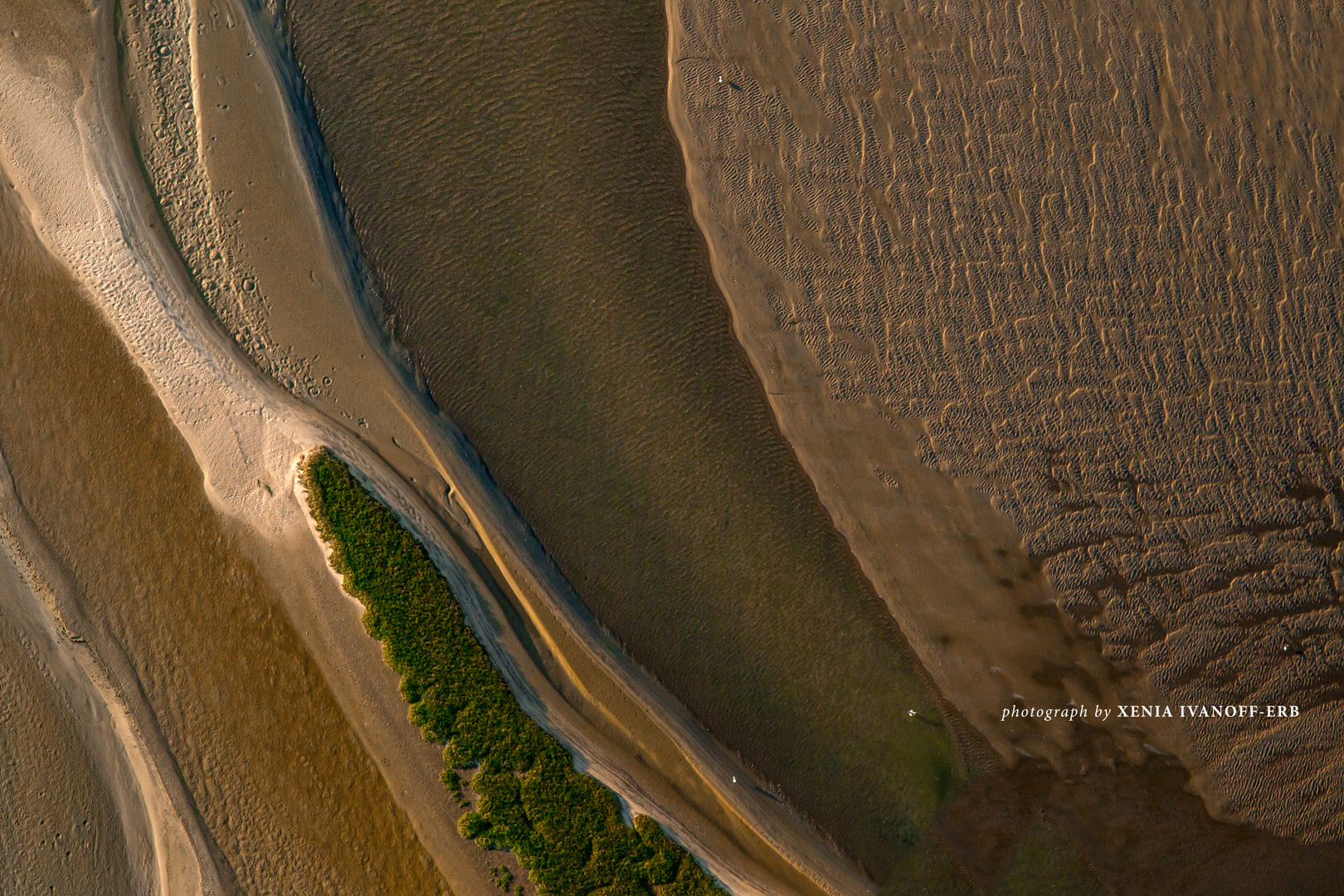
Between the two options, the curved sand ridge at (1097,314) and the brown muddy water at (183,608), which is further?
the brown muddy water at (183,608)

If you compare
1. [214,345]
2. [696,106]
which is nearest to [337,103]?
[214,345]

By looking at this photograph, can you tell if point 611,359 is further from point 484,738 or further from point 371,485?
point 484,738

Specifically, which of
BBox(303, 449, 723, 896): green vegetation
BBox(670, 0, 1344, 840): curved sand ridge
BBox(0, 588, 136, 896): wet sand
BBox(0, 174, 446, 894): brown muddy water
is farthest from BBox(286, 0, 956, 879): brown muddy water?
BBox(0, 588, 136, 896): wet sand

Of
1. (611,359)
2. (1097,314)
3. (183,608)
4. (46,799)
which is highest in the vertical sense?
(611,359)

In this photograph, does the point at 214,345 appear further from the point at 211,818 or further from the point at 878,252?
the point at 878,252

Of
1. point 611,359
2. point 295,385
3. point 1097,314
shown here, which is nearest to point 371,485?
point 295,385

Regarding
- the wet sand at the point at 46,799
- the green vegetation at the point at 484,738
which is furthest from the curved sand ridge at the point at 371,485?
the wet sand at the point at 46,799

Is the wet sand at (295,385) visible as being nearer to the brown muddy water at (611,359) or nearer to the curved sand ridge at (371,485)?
the curved sand ridge at (371,485)
